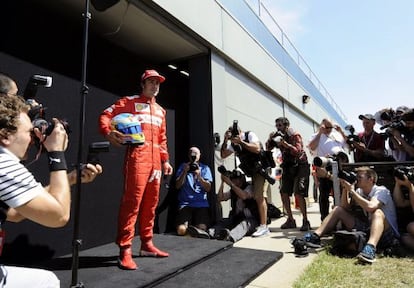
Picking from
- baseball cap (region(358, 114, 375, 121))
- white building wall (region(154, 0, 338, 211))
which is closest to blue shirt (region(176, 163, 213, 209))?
white building wall (region(154, 0, 338, 211))

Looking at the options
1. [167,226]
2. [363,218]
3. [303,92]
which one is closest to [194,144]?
[167,226]

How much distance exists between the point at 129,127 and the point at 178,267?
3.92 ft

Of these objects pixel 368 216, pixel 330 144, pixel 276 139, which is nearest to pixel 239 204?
pixel 276 139

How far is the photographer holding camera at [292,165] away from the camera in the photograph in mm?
4223

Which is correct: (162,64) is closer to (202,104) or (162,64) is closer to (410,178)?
(202,104)

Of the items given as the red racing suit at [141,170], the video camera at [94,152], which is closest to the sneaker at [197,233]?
the red racing suit at [141,170]

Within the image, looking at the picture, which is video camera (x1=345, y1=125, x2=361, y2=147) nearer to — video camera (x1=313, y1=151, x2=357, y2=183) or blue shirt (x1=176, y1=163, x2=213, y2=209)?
video camera (x1=313, y1=151, x2=357, y2=183)

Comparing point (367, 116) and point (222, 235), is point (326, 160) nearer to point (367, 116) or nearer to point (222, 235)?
point (367, 116)

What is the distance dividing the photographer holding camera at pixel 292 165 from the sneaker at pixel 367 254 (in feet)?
4.82

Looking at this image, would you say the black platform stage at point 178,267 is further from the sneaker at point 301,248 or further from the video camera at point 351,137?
the video camera at point 351,137

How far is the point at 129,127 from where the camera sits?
2.50 metres

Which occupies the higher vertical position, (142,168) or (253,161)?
(253,161)

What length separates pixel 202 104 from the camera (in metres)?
4.59

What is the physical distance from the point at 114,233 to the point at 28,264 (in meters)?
1.03
